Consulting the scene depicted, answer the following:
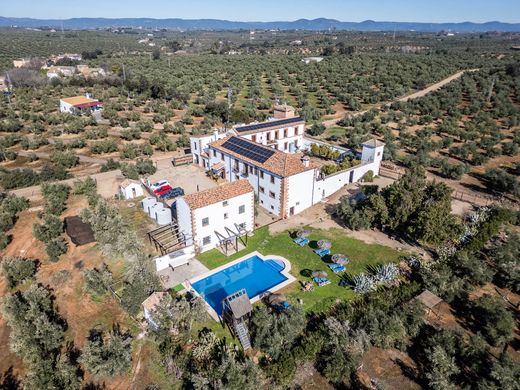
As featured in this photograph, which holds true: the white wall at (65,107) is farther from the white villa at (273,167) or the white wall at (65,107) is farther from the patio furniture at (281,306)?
the patio furniture at (281,306)

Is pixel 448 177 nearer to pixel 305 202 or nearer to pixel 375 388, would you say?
pixel 305 202

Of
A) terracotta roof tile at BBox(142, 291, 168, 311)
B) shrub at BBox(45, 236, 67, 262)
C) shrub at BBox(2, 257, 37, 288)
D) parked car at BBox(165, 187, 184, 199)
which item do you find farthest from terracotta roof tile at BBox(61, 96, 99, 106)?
terracotta roof tile at BBox(142, 291, 168, 311)

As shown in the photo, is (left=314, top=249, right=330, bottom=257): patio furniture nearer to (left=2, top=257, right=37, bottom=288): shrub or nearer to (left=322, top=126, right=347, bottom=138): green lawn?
(left=2, top=257, right=37, bottom=288): shrub

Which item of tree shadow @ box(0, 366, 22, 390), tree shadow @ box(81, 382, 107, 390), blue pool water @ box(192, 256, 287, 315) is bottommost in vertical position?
tree shadow @ box(0, 366, 22, 390)

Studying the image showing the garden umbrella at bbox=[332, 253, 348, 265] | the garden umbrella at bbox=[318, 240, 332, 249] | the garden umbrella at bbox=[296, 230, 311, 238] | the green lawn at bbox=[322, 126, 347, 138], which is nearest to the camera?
the garden umbrella at bbox=[332, 253, 348, 265]

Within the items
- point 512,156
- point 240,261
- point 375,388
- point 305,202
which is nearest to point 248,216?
point 240,261

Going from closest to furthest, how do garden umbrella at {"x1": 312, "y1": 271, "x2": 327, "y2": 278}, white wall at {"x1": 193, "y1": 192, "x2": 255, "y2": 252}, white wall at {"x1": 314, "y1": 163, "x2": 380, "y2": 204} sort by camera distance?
garden umbrella at {"x1": 312, "y1": 271, "x2": 327, "y2": 278}
white wall at {"x1": 193, "y1": 192, "x2": 255, "y2": 252}
white wall at {"x1": 314, "y1": 163, "x2": 380, "y2": 204}
